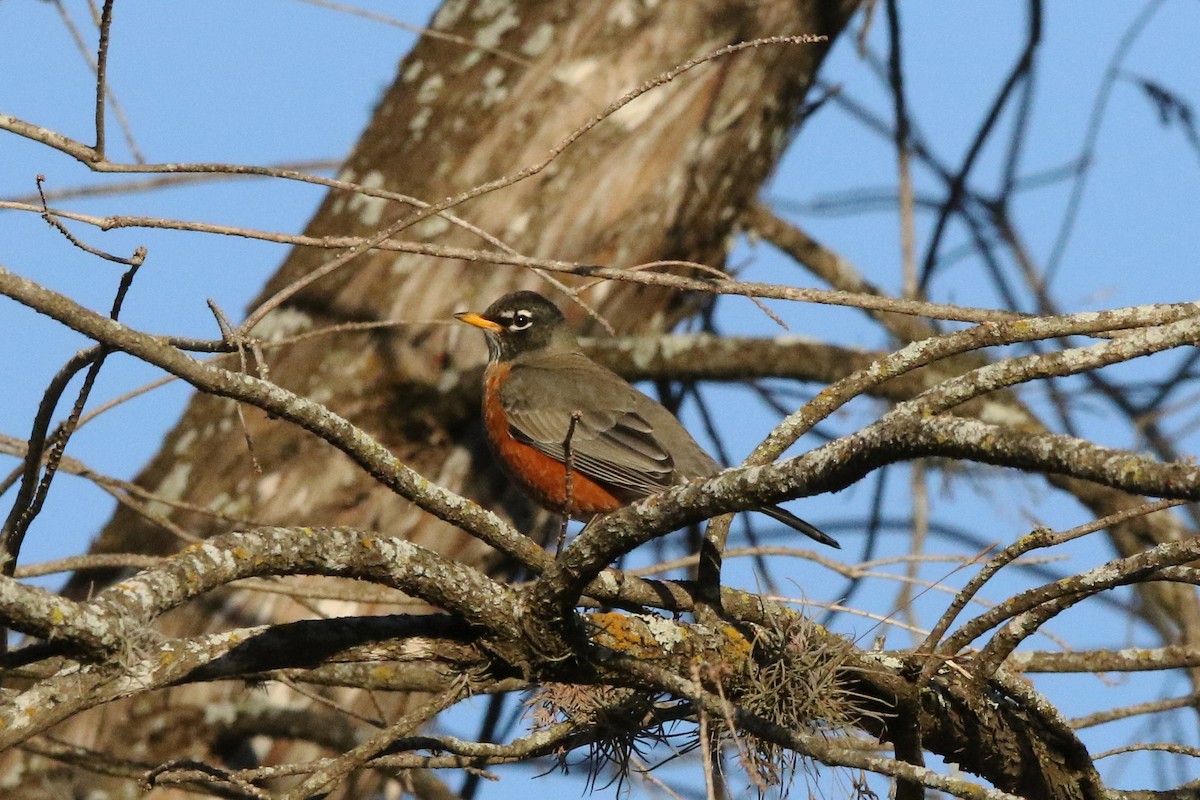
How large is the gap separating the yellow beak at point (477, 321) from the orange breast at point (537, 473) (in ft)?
0.83

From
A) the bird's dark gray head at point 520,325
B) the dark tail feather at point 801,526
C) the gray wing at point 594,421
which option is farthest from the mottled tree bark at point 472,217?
the dark tail feather at point 801,526

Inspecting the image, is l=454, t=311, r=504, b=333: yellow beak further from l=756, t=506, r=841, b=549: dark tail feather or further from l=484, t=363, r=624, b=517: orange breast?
l=756, t=506, r=841, b=549: dark tail feather

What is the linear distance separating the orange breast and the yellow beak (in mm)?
253

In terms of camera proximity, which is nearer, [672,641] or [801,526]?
[672,641]

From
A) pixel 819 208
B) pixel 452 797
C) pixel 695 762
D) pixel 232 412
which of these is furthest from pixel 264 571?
pixel 819 208

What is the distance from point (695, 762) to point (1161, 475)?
2.38 meters

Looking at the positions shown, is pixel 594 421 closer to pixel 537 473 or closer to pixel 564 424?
pixel 564 424

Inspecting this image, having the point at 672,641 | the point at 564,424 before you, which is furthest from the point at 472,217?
the point at 672,641

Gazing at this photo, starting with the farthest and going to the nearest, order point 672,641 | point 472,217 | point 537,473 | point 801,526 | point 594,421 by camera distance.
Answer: point 594,421 → point 472,217 → point 537,473 → point 801,526 → point 672,641

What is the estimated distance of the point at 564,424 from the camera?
5969 millimetres

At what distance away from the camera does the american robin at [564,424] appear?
225 inches

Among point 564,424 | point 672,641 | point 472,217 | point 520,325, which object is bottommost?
point 672,641

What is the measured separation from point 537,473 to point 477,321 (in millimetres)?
691

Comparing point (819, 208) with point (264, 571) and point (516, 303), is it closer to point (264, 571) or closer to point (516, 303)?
point (516, 303)
